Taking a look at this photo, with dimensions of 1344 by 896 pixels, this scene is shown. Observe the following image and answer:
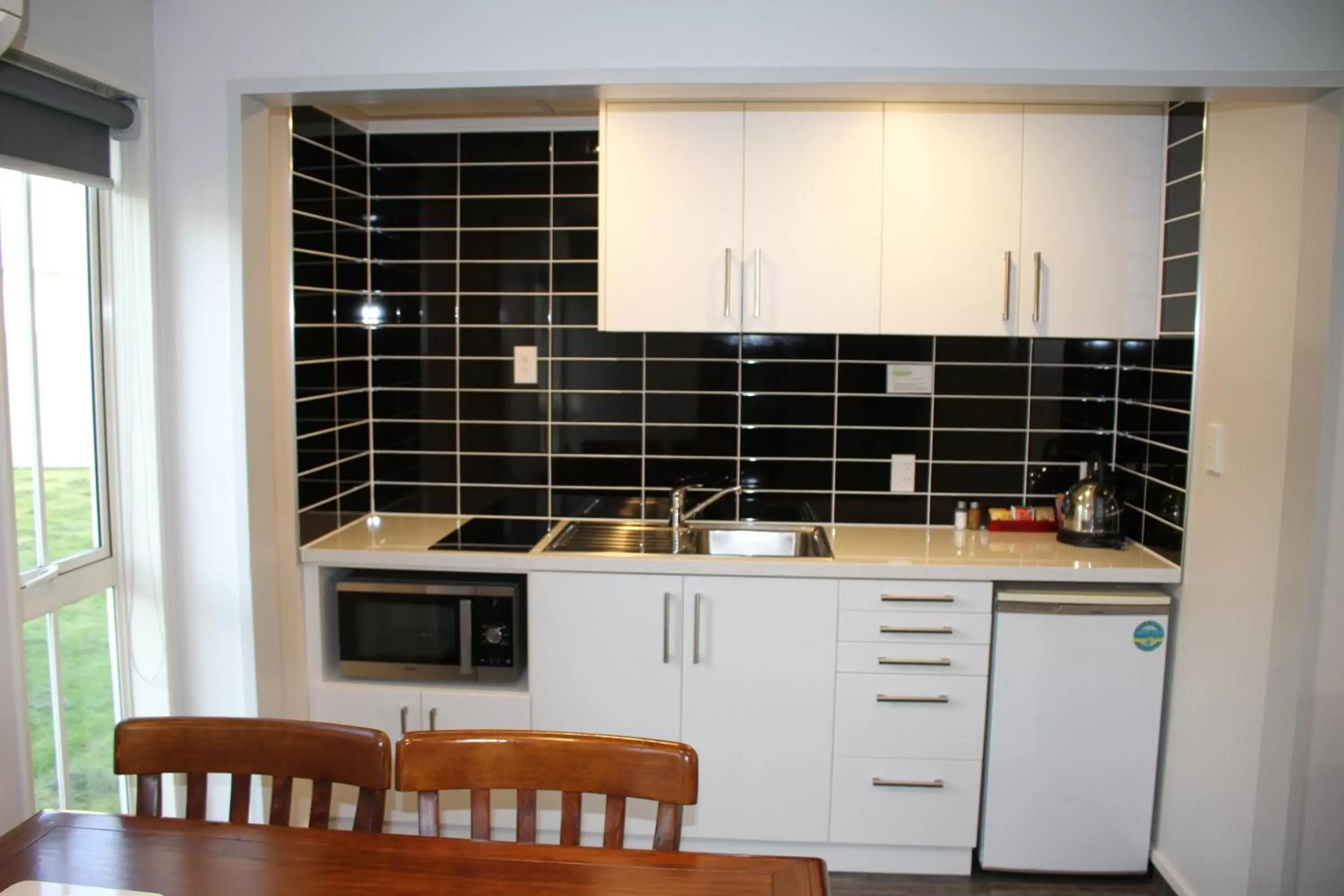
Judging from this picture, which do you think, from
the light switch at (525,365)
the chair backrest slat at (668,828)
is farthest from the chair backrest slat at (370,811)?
the light switch at (525,365)

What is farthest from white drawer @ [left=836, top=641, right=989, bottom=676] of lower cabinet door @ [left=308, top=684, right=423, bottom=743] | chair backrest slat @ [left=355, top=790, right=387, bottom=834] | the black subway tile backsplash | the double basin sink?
chair backrest slat @ [left=355, top=790, right=387, bottom=834]

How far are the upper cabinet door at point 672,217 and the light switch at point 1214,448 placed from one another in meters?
1.26

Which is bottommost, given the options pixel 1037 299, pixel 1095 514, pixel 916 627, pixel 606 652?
pixel 606 652

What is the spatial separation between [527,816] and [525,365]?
1.94m

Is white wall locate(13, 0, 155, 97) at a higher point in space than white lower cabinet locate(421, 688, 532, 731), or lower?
higher

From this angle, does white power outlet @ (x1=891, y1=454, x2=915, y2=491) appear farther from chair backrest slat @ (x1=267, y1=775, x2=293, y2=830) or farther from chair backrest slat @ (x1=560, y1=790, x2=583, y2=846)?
chair backrest slat @ (x1=267, y1=775, x2=293, y2=830)

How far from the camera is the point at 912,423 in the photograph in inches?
131

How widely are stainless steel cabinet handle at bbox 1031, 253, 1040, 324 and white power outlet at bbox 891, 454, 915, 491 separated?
24.8 inches

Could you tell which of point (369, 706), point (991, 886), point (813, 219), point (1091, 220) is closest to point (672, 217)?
point (813, 219)

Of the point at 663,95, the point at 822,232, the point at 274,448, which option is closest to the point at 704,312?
the point at 822,232

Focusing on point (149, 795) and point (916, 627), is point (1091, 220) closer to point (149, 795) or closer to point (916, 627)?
point (916, 627)

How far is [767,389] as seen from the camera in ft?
11.0

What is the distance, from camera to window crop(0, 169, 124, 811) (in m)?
2.18

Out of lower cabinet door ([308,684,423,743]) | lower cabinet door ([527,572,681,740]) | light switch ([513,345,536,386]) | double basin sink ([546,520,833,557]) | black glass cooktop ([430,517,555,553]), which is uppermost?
light switch ([513,345,536,386])
